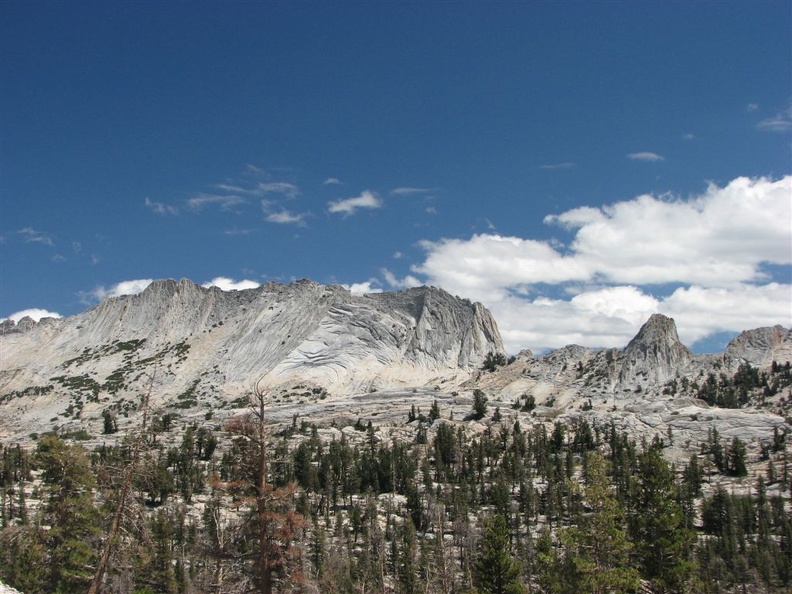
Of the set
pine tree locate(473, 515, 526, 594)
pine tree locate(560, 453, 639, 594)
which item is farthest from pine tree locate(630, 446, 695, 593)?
pine tree locate(473, 515, 526, 594)

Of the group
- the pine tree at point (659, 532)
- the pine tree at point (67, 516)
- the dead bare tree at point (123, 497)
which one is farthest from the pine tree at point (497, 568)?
the dead bare tree at point (123, 497)

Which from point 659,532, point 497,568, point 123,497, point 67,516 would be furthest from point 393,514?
point 123,497

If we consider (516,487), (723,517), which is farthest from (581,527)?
(516,487)

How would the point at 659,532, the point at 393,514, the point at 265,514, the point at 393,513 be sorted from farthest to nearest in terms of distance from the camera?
the point at 393,514
the point at 393,513
the point at 659,532
the point at 265,514

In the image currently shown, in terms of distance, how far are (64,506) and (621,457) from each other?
438 ft

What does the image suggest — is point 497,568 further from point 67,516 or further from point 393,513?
point 393,513

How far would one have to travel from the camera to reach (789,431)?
18062 cm

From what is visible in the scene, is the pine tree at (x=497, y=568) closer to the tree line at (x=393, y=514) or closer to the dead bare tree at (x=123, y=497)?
the tree line at (x=393, y=514)

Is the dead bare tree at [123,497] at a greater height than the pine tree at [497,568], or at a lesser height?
greater

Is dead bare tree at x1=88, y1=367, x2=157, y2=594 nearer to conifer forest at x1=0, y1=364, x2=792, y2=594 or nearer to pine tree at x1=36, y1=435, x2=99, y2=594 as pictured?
conifer forest at x1=0, y1=364, x2=792, y2=594


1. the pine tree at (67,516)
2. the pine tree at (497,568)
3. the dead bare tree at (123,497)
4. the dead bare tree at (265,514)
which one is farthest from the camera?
the pine tree at (497,568)

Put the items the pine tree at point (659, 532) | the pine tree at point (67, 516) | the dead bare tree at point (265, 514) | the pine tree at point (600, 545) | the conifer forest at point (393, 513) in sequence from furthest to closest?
the pine tree at point (659, 532), the pine tree at point (67, 516), the pine tree at point (600, 545), the conifer forest at point (393, 513), the dead bare tree at point (265, 514)

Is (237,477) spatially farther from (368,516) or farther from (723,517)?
(723,517)

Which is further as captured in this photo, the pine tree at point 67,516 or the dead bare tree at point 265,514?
the pine tree at point 67,516
